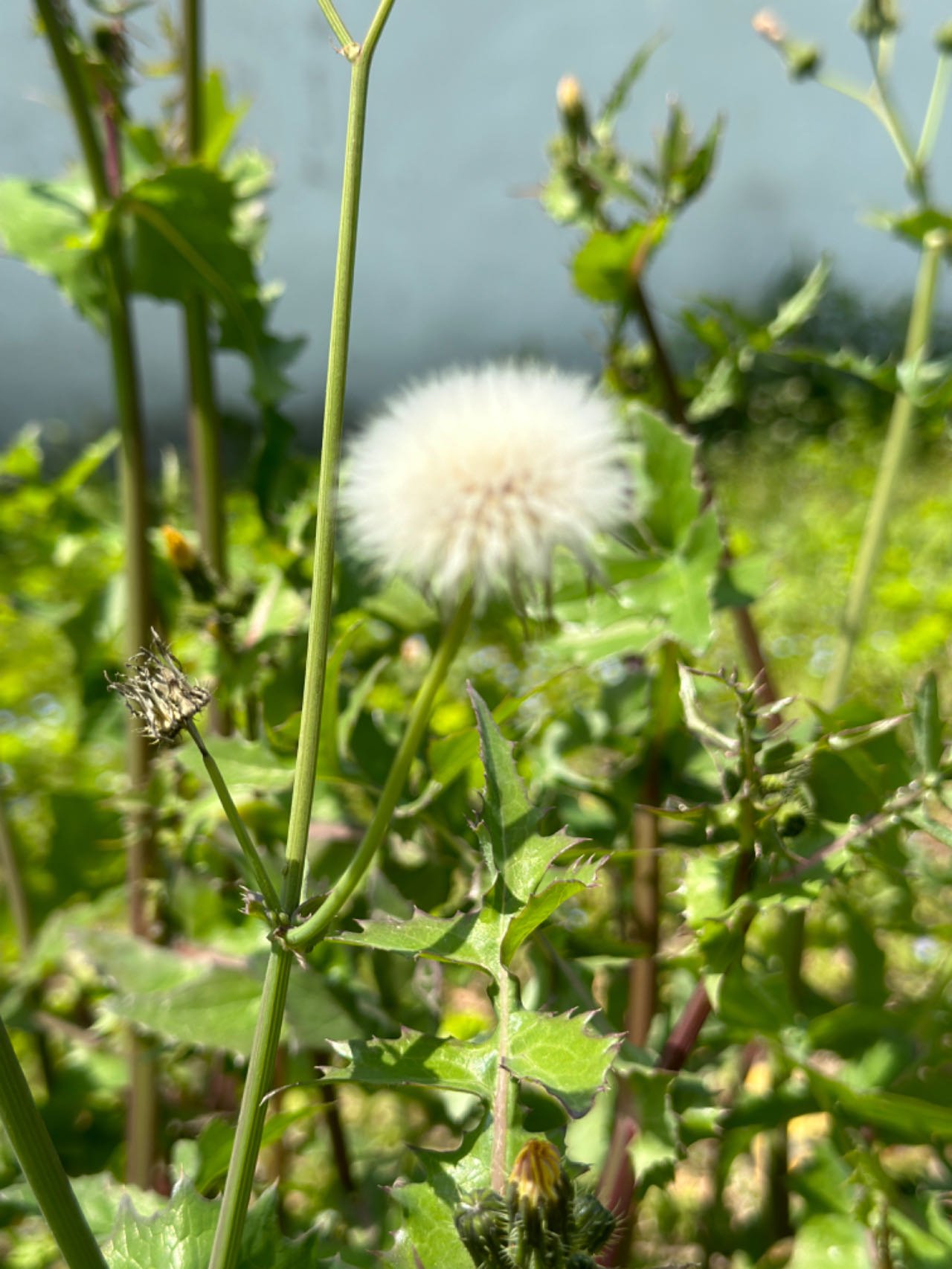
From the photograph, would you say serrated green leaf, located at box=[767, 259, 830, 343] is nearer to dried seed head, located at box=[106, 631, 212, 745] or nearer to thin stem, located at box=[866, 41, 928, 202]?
thin stem, located at box=[866, 41, 928, 202]

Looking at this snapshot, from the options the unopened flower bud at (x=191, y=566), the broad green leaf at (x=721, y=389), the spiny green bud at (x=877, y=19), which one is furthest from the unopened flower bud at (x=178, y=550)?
the spiny green bud at (x=877, y=19)

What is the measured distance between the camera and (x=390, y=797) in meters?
0.48

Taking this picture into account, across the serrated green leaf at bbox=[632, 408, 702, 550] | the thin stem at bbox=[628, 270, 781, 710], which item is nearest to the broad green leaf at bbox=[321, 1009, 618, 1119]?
the serrated green leaf at bbox=[632, 408, 702, 550]

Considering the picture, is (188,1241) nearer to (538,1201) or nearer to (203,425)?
(538,1201)

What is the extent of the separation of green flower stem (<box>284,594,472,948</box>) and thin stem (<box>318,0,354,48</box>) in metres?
0.25

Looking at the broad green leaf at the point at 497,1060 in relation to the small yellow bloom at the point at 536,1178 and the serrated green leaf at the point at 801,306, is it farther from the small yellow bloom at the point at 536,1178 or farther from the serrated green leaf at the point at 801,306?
the serrated green leaf at the point at 801,306

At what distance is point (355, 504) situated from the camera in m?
0.58

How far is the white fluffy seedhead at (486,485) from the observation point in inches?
19.7

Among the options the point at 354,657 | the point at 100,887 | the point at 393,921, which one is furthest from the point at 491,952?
the point at 100,887

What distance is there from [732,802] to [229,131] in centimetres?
85

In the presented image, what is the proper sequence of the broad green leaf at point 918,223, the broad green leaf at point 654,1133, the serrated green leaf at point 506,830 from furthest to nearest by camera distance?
the broad green leaf at point 918,223 → the broad green leaf at point 654,1133 → the serrated green leaf at point 506,830

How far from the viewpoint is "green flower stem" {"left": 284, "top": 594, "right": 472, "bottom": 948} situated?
42cm

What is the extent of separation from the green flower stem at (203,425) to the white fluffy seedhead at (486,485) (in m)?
0.41

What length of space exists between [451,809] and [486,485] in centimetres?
34
